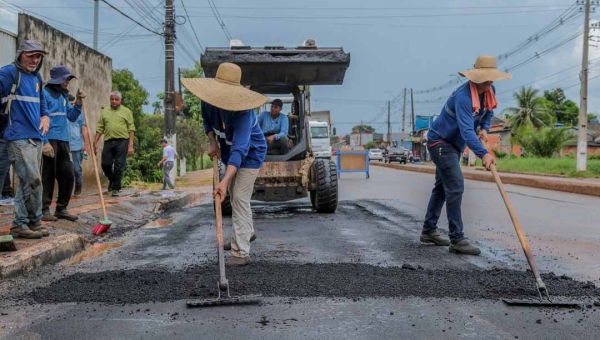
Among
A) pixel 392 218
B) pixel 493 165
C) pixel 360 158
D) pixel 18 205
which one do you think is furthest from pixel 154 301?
pixel 360 158

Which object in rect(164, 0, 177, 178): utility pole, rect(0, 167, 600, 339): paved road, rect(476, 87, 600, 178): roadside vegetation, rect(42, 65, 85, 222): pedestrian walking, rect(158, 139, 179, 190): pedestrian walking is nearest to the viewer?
rect(0, 167, 600, 339): paved road

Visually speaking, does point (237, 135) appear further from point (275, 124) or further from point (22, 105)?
point (275, 124)

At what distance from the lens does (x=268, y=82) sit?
9.62 m

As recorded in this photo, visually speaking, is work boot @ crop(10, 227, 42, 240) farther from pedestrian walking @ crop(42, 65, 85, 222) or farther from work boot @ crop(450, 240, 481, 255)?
work boot @ crop(450, 240, 481, 255)

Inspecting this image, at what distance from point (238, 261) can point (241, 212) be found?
1.41ft

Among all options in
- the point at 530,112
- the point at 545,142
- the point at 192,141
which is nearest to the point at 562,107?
the point at 530,112

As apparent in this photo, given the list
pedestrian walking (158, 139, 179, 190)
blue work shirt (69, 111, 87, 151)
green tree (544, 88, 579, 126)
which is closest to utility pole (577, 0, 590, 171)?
pedestrian walking (158, 139, 179, 190)

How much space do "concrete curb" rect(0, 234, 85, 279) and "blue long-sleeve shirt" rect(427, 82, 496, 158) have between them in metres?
3.75

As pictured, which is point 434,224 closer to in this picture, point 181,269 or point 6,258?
point 181,269

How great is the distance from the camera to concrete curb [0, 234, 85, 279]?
4691 mm

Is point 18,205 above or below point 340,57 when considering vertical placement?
below

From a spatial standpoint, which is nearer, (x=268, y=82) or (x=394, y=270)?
(x=394, y=270)

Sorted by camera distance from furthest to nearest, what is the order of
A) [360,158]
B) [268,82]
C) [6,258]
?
[360,158], [268,82], [6,258]

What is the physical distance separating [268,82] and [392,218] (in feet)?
9.51
